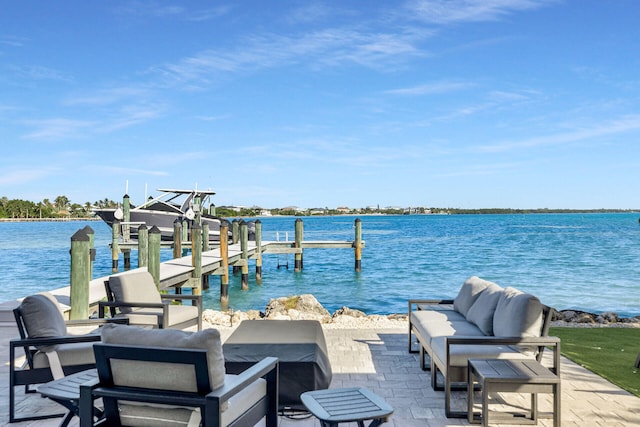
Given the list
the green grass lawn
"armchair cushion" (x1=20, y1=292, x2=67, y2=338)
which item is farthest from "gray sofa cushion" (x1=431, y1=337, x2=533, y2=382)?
"armchair cushion" (x1=20, y1=292, x2=67, y2=338)

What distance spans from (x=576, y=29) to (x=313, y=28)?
271 inches

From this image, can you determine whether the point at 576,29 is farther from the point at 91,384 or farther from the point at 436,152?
the point at 436,152

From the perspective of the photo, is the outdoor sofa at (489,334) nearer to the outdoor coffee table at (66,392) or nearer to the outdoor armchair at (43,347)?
the outdoor coffee table at (66,392)

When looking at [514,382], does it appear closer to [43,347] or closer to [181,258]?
[43,347]

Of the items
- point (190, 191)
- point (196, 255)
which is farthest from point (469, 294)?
point (190, 191)

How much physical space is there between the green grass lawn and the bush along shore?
3.59ft

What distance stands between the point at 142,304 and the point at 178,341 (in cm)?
321

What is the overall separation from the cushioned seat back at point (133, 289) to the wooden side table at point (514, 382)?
11.6 feet

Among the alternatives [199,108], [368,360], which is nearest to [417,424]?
[368,360]

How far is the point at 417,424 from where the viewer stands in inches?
136

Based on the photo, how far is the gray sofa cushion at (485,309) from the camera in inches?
165

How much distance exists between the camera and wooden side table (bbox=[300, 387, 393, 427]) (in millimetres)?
2426

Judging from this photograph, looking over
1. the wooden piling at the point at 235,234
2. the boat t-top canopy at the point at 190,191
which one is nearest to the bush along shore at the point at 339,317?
the wooden piling at the point at 235,234

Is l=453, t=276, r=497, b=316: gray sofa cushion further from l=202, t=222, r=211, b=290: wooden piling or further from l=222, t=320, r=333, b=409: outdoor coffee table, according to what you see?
l=202, t=222, r=211, b=290: wooden piling
